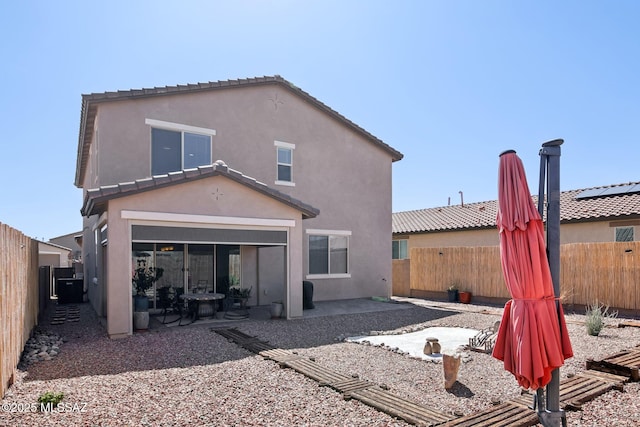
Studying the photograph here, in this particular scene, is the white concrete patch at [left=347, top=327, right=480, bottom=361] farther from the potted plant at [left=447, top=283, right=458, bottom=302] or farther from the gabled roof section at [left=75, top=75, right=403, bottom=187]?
the gabled roof section at [left=75, top=75, right=403, bottom=187]

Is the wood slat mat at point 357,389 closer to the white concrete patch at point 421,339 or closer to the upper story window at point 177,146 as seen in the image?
the white concrete patch at point 421,339

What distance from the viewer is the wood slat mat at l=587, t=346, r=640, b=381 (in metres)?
6.58

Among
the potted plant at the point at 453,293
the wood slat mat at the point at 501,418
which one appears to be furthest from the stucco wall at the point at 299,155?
the wood slat mat at the point at 501,418

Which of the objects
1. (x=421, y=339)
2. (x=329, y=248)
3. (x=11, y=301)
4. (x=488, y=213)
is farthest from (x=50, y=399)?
(x=488, y=213)

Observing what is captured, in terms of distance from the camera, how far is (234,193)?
11.5 m

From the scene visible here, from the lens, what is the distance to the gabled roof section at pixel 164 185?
9.66m

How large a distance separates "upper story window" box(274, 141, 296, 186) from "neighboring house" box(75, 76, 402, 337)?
0.04 meters

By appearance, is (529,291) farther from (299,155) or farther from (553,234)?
(299,155)

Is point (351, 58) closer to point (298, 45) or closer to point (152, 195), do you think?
point (298, 45)

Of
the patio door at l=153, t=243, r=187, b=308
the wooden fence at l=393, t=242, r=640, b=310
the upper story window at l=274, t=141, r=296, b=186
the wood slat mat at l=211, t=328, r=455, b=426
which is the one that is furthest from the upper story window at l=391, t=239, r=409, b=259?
the wood slat mat at l=211, t=328, r=455, b=426

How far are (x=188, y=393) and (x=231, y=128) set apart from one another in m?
10.4

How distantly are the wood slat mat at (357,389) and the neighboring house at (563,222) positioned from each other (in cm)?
1422

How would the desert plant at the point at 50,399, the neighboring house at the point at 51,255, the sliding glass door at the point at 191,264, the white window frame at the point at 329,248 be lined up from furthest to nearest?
the neighboring house at the point at 51,255, the white window frame at the point at 329,248, the sliding glass door at the point at 191,264, the desert plant at the point at 50,399

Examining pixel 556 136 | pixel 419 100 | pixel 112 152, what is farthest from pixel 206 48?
pixel 556 136
